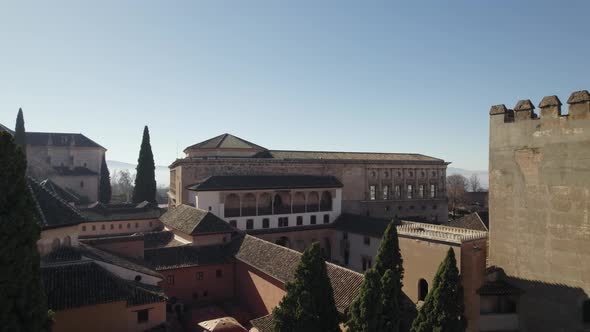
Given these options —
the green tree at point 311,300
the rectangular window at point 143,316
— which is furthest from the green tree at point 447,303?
the rectangular window at point 143,316

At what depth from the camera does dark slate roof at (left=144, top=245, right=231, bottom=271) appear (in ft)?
63.9

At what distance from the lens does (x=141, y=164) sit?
130 ft

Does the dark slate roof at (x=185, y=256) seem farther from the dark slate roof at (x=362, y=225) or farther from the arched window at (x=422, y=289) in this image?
the dark slate roof at (x=362, y=225)

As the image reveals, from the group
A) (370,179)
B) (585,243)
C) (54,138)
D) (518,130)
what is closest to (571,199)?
(585,243)

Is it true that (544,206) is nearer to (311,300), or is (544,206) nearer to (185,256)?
(311,300)

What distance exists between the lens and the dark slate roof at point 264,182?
1076 inches

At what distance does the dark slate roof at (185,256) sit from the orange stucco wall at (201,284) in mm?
257

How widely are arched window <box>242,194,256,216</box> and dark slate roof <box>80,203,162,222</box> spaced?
7.81m

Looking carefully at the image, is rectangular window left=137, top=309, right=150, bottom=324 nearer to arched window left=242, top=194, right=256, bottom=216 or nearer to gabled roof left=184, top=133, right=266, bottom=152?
arched window left=242, top=194, right=256, bottom=216

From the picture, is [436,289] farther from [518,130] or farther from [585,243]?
[518,130]

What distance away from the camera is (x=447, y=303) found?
39.4 feet

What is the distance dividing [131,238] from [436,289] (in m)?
14.7

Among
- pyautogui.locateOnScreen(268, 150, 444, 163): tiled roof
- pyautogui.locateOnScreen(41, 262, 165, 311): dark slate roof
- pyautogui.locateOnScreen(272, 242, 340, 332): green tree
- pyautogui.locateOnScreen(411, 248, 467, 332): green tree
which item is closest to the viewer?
pyautogui.locateOnScreen(272, 242, 340, 332): green tree

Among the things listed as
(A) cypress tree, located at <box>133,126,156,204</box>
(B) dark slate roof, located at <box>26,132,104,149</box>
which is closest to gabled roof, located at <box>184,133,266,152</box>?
(A) cypress tree, located at <box>133,126,156,204</box>
